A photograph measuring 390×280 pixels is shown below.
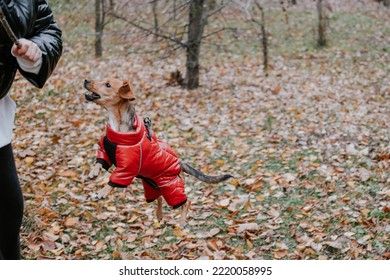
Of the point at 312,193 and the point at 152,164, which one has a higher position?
the point at 152,164

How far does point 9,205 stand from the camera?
2869 mm

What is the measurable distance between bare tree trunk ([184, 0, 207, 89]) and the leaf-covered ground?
12.1 inches

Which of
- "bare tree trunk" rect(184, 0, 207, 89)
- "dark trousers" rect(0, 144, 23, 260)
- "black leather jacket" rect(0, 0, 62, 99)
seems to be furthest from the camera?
"bare tree trunk" rect(184, 0, 207, 89)

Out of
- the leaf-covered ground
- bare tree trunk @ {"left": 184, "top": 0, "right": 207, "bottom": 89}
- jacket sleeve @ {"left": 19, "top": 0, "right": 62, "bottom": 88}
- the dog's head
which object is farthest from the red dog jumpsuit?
bare tree trunk @ {"left": 184, "top": 0, "right": 207, "bottom": 89}

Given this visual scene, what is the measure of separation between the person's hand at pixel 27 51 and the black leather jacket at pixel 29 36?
0.13m

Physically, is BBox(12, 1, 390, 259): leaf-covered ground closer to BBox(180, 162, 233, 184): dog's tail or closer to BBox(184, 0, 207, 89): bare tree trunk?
BBox(184, 0, 207, 89): bare tree trunk

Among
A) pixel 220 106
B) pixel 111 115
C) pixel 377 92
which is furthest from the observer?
pixel 377 92

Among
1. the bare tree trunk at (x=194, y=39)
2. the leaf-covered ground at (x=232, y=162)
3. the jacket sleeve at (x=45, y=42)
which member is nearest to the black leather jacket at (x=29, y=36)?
the jacket sleeve at (x=45, y=42)

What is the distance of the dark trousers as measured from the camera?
9.10 feet

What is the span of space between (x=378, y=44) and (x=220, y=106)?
769cm

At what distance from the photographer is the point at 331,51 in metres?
14.3

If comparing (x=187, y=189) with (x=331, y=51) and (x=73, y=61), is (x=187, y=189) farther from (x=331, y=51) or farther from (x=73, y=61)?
(x=331, y=51)

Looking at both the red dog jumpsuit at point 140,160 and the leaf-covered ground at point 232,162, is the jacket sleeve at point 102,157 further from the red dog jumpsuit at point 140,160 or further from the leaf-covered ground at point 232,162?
the leaf-covered ground at point 232,162
